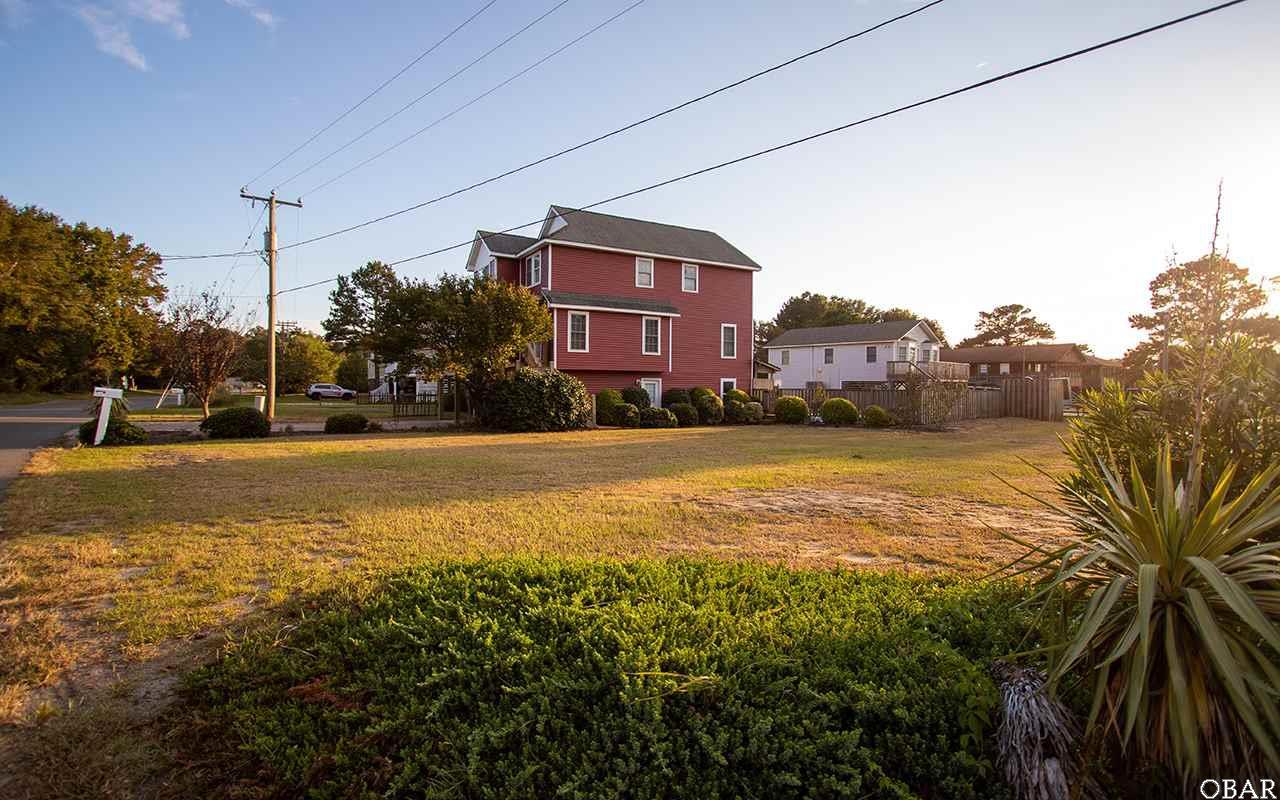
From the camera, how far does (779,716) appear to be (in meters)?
2.30

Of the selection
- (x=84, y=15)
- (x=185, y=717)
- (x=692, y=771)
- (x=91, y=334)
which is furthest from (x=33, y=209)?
(x=692, y=771)

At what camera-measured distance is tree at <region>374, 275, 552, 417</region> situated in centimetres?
1998

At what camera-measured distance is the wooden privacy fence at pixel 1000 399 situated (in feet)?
81.5

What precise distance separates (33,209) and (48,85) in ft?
113

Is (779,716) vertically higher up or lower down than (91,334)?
lower down

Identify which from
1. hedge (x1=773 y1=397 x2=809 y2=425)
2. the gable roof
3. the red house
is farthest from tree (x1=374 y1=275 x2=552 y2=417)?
the gable roof

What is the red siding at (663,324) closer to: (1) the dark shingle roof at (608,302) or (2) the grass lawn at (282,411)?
(1) the dark shingle roof at (608,302)

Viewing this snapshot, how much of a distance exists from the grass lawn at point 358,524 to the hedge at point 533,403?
22.4ft

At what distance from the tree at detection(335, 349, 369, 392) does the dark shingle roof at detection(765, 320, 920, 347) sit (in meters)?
37.6

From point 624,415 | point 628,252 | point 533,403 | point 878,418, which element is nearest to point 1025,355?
point 878,418

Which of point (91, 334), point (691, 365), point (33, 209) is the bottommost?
point (691, 365)

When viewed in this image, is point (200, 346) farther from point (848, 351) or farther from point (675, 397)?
point (848, 351)

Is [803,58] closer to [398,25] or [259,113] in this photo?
[398,25]

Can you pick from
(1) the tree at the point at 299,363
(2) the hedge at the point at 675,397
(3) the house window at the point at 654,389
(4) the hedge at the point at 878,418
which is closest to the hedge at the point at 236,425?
(3) the house window at the point at 654,389
